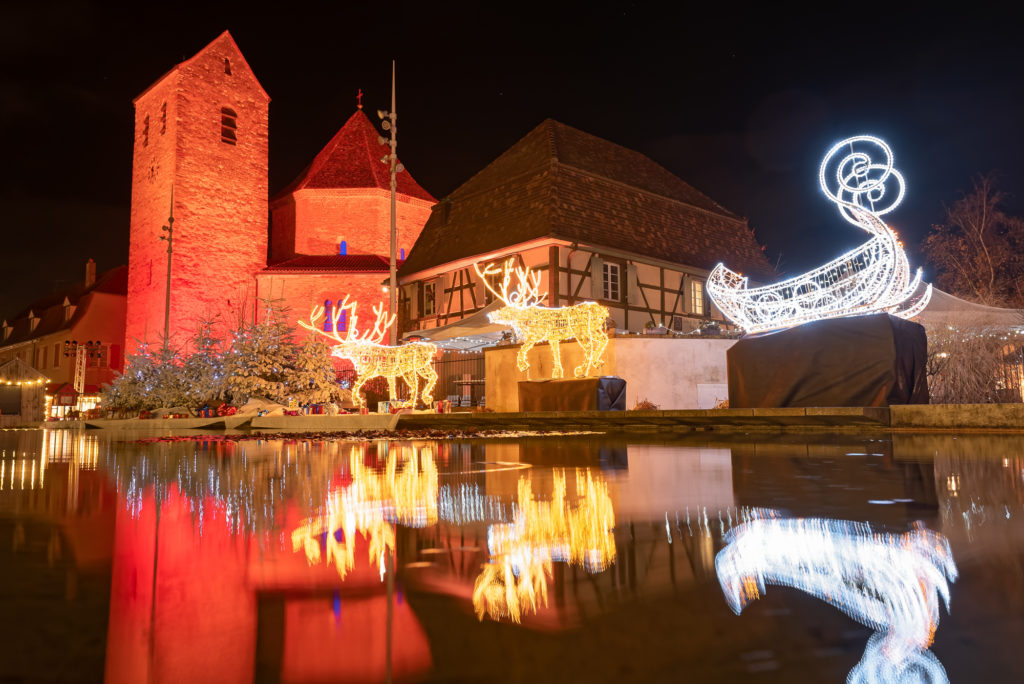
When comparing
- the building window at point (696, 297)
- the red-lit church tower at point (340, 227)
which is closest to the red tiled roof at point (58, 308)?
the red-lit church tower at point (340, 227)

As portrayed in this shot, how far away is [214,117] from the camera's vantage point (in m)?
32.1

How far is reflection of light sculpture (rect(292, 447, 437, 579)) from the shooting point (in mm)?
1780

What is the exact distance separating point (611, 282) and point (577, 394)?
11075 millimetres

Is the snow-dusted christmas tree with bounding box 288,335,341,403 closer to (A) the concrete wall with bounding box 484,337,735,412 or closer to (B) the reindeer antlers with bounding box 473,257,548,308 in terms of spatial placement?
(B) the reindeer antlers with bounding box 473,257,548,308

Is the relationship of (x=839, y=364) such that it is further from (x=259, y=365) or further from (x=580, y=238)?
(x=259, y=365)

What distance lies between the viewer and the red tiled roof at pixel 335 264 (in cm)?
3198

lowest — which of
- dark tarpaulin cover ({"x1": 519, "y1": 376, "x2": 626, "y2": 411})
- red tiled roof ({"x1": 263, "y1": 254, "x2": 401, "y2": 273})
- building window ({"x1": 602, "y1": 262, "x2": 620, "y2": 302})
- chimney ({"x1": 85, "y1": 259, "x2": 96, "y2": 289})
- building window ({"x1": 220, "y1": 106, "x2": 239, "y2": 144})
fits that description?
dark tarpaulin cover ({"x1": 519, "y1": 376, "x2": 626, "y2": 411})

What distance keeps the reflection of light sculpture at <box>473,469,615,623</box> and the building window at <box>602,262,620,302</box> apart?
66.8 feet

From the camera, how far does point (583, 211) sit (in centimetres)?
2244

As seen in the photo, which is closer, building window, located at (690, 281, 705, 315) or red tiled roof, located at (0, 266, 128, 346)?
building window, located at (690, 281, 705, 315)

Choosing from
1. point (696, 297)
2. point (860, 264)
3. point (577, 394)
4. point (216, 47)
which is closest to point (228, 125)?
point (216, 47)

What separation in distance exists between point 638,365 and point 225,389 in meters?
10.7

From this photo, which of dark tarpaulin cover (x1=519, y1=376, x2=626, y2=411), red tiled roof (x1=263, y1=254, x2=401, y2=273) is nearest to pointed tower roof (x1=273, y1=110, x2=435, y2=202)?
red tiled roof (x1=263, y1=254, x2=401, y2=273)

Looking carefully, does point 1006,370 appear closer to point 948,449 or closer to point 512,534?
point 948,449
